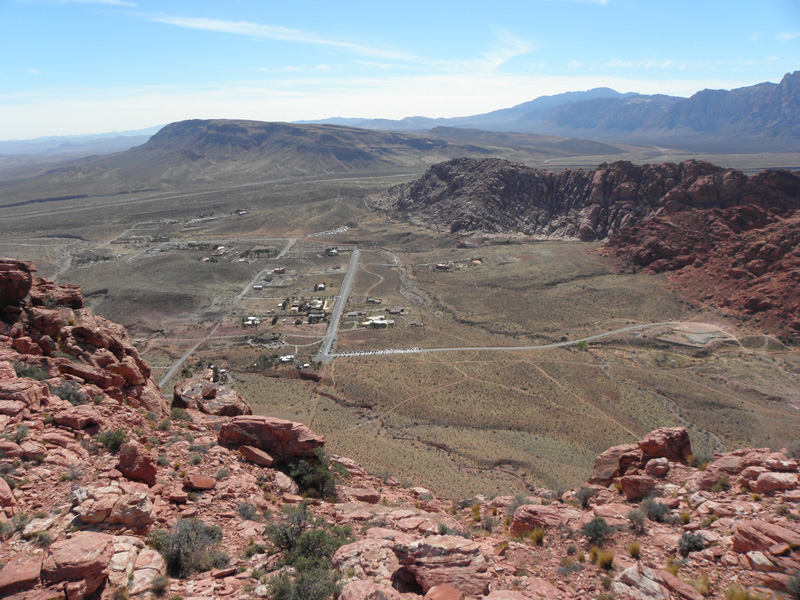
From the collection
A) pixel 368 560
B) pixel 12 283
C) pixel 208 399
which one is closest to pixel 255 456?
pixel 208 399

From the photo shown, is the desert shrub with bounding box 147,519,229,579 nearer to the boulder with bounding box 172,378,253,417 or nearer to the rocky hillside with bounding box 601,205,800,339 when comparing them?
the boulder with bounding box 172,378,253,417

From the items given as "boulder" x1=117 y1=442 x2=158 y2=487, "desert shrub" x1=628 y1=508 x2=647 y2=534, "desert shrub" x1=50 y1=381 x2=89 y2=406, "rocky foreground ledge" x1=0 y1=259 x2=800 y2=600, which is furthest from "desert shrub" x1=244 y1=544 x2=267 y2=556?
"desert shrub" x1=628 y1=508 x2=647 y2=534

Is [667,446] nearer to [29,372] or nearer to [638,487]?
[638,487]

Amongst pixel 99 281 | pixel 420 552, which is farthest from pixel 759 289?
pixel 99 281

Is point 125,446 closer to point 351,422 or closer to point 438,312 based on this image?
point 351,422

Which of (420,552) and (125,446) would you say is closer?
(420,552)

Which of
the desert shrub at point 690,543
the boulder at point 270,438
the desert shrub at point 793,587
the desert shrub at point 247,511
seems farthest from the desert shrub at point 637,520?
the boulder at point 270,438
